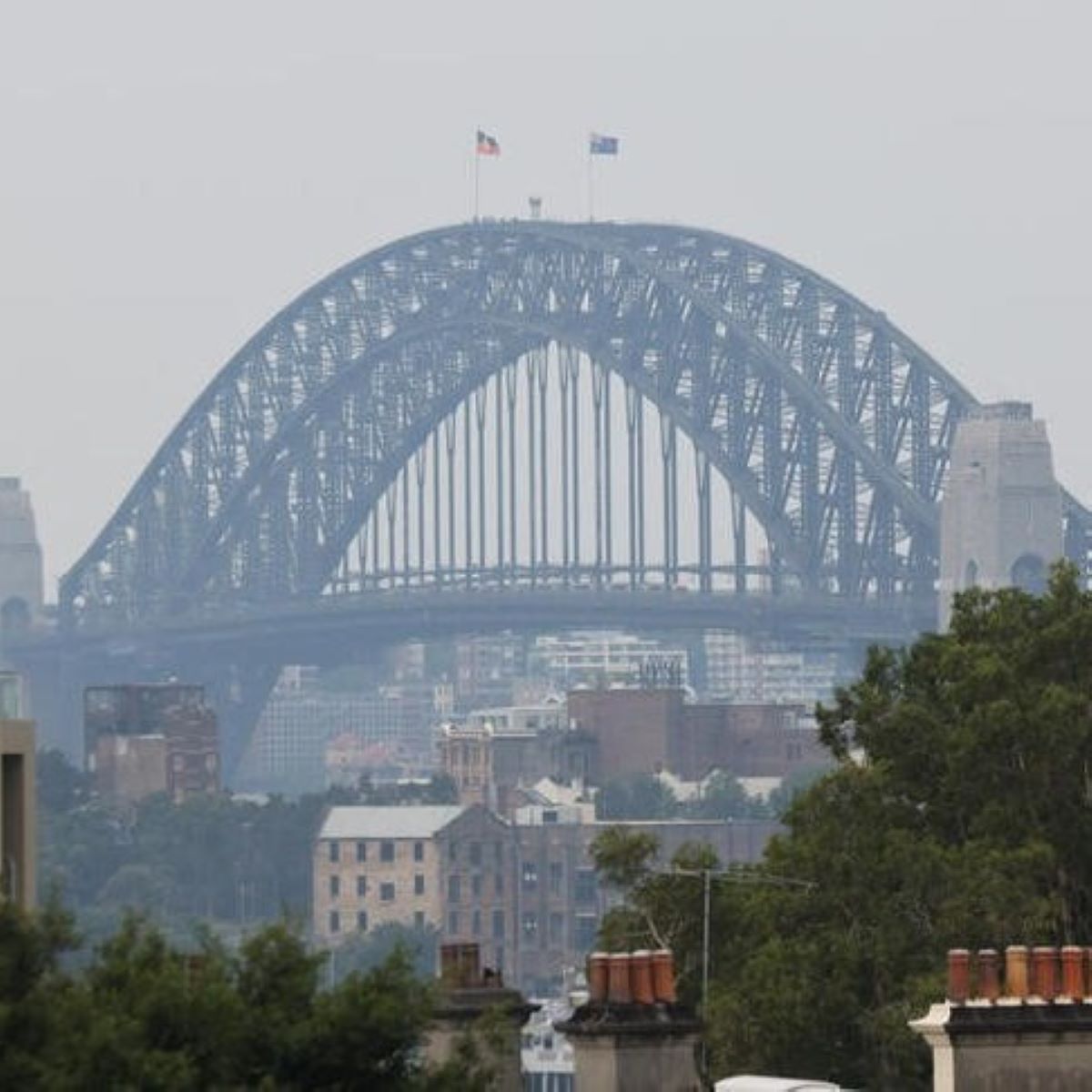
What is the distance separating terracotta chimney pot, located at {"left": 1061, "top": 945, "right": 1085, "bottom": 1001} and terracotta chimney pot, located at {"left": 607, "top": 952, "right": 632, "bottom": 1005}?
269 cm

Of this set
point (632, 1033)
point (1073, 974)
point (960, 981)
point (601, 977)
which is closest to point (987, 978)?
point (960, 981)

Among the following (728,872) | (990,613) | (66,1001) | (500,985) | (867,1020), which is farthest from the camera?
(990,613)

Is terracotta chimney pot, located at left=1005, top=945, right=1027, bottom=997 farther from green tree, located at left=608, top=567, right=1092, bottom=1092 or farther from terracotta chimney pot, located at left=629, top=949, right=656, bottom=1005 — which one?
green tree, located at left=608, top=567, right=1092, bottom=1092

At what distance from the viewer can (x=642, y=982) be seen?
4531cm

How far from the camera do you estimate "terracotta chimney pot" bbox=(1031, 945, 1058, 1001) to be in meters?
44.5

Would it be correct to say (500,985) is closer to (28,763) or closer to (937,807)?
(28,763)

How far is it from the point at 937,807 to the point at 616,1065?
76.8ft

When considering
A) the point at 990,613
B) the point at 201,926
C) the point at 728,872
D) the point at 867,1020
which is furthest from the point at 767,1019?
the point at 201,926

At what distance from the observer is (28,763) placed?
49.3 metres

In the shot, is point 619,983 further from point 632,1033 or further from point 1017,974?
point 1017,974

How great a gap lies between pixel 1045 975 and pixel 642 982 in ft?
8.35

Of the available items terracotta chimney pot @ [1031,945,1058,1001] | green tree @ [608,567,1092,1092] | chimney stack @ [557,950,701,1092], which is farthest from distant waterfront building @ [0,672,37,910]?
green tree @ [608,567,1092,1092]

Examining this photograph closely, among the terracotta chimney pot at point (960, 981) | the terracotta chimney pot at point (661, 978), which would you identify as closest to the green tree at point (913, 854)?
the terracotta chimney pot at point (661, 978)

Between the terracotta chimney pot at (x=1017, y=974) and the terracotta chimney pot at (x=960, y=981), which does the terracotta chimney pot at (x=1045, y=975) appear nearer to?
the terracotta chimney pot at (x=1017, y=974)
